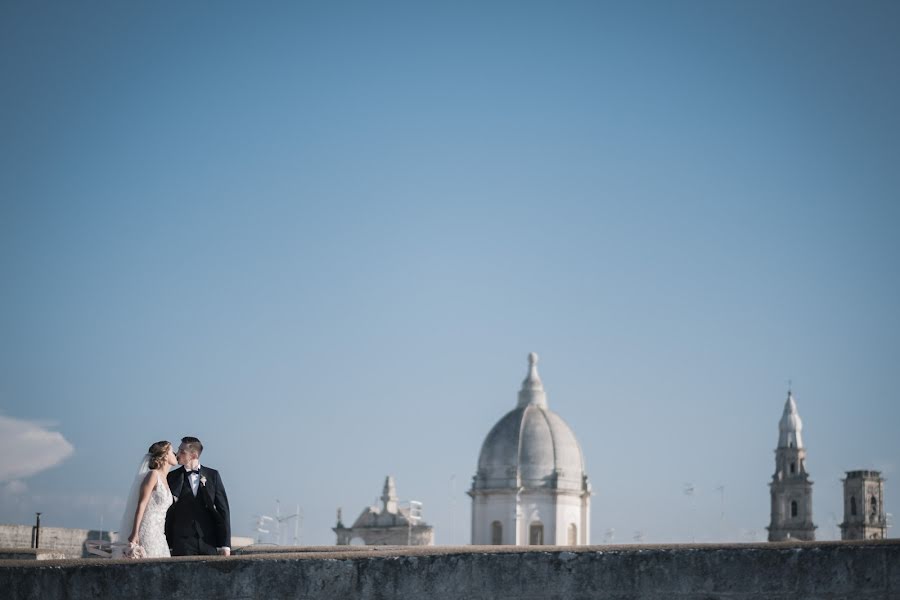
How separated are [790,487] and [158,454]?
373ft

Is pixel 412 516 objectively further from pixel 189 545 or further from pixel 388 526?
pixel 189 545

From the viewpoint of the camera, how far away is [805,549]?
35.8ft

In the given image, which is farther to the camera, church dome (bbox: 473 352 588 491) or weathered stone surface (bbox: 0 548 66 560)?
church dome (bbox: 473 352 588 491)

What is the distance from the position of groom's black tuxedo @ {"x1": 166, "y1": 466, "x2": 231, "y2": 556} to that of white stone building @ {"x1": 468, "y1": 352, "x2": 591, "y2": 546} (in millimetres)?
67297

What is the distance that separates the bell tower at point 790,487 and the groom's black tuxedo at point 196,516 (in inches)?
4320

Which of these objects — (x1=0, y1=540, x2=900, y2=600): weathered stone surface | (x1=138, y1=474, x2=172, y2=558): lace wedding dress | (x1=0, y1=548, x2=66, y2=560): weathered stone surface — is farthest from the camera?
(x1=0, y1=548, x2=66, y2=560): weathered stone surface

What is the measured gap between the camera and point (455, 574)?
1113 cm

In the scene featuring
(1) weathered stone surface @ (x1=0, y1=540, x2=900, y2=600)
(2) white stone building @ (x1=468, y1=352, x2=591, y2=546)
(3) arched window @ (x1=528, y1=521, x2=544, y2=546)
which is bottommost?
(1) weathered stone surface @ (x1=0, y1=540, x2=900, y2=600)

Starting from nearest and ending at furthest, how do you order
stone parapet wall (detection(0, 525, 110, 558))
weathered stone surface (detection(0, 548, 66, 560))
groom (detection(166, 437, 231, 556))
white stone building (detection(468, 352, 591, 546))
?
groom (detection(166, 437, 231, 556)) → weathered stone surface (detection(0, 548, 66, 560)) → stone parapet wall (detection(0, 525, 110, 558)) → white stone building (detection(468, 352, 591, 546))

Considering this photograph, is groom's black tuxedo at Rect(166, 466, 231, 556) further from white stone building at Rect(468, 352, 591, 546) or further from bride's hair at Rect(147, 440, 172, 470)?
white stone building at Rect(468, 352, 591, 546)

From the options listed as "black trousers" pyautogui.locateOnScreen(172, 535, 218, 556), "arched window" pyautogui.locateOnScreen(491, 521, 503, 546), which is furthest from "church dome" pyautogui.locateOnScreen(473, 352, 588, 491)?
Answer: "black trousers" pyautogui.locateOnScreen(172, 535, 218, 556)

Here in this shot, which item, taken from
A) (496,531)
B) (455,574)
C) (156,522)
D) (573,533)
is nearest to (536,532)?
(496,531)

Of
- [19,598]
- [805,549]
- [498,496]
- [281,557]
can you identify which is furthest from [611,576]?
[498,496]

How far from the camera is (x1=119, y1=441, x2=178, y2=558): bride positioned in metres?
12.2
